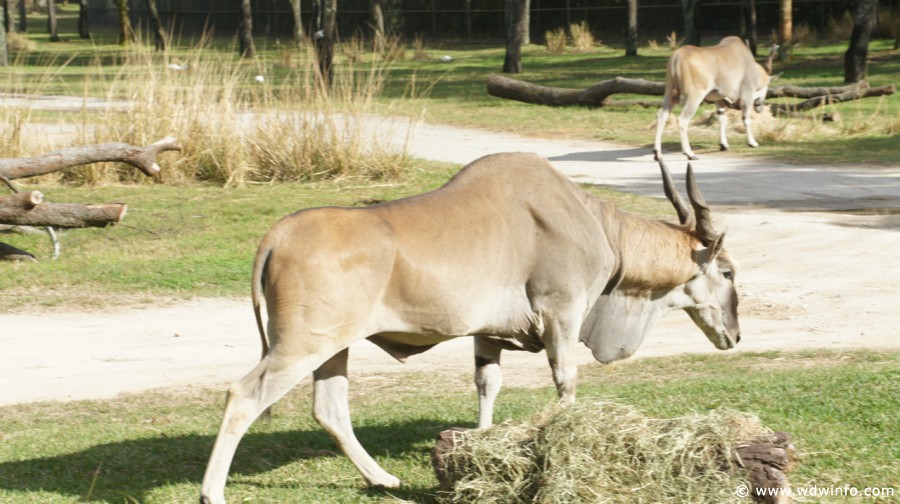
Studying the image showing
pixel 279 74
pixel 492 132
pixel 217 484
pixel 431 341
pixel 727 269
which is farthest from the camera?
pixel 279 74

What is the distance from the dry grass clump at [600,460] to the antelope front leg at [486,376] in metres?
0.76

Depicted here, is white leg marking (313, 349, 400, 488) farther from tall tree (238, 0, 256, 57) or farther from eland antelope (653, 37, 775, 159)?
tall tree (238, 0, 256, 57)

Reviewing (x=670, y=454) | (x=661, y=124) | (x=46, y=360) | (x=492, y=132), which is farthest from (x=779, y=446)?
(x=492, y=132)

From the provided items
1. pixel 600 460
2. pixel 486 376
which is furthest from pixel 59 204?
pixel 600 460

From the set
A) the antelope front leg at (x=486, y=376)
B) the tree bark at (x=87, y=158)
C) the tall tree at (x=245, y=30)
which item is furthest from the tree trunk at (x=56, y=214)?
the tall tree at (x=245, y=30)

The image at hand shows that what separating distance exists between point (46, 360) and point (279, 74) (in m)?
23.5

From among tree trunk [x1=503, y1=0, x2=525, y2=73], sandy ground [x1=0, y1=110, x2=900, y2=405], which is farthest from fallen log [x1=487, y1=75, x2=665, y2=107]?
sandy ground [x1=0, y1=110, x2=900, y2=405]

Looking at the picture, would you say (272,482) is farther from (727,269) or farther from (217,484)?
(727,269)

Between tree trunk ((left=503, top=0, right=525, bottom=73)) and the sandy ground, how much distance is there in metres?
17.1

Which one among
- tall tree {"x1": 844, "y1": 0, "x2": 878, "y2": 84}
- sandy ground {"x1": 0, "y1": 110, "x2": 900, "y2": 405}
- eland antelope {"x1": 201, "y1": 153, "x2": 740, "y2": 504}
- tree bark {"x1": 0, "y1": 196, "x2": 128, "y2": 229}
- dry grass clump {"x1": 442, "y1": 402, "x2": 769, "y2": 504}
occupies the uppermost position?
tall tree {"x1": 844, "y1": 0, "x2": 878, "y2": 84}

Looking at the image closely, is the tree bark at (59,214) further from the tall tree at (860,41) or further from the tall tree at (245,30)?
the tall tree at (245,30)

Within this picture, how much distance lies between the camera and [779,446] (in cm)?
492

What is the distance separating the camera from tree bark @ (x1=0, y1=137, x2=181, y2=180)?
39.2 ft

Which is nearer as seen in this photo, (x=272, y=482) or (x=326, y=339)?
(x=326, y=339)
